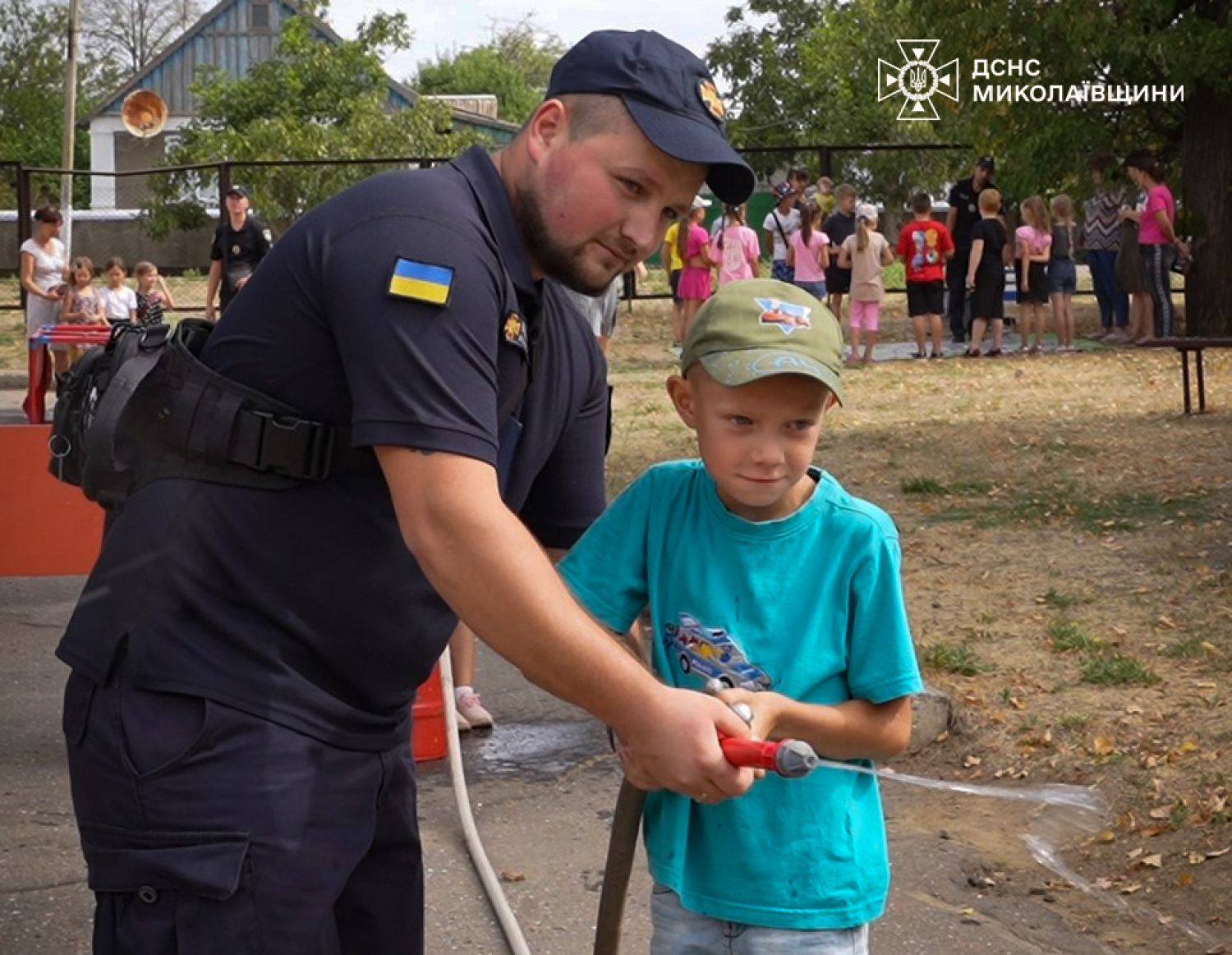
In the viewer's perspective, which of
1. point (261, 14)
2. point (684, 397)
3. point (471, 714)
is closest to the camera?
point (684, 397)

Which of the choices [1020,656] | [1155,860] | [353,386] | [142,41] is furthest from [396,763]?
[142,41]

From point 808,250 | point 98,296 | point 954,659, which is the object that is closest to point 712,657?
point 954,659

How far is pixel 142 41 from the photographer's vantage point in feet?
257

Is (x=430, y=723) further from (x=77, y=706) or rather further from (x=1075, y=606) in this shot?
(x=77, y=706)

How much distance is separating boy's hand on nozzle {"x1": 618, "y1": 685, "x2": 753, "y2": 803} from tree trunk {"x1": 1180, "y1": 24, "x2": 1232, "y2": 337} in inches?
710

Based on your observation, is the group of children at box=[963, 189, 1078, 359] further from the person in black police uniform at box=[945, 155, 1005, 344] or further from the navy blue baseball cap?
the navy blue baseball cap

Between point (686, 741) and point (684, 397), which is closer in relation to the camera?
point (686, 741)

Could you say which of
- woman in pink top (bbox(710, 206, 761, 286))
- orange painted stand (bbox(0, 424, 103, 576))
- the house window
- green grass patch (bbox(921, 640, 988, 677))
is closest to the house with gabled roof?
the house window

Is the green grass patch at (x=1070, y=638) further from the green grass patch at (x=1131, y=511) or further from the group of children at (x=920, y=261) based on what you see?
the group of children at (x=920, y=261)

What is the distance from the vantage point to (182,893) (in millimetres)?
2498

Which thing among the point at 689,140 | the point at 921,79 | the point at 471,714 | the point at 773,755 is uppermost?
the point at 921,79

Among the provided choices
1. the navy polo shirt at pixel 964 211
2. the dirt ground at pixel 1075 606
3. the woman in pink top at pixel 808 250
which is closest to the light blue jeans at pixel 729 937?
the dirt ground at pixel 1075 606

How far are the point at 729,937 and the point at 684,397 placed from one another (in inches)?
30.6

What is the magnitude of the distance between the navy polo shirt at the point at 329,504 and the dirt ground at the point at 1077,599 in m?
2.58
